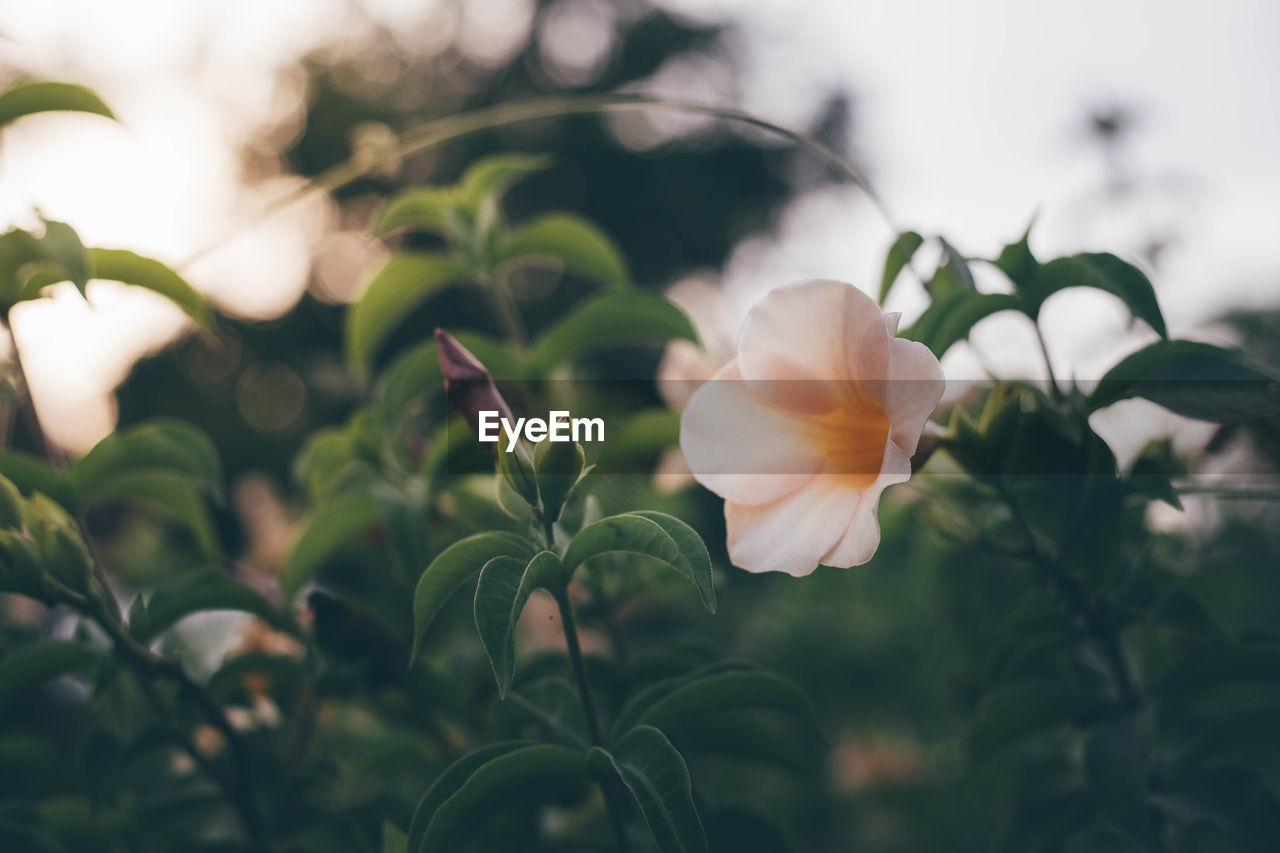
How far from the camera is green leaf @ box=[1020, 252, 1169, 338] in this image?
0.51m

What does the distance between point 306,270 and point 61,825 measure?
1251cm

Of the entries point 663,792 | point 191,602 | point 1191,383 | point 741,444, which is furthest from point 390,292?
point 1191,383

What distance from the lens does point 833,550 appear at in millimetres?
452

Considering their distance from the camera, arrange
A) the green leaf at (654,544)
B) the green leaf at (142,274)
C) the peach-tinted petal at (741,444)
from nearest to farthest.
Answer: the green leaf at (654,544)
the peach-tinted petal at (741,444)
the green leaf at (142,274)

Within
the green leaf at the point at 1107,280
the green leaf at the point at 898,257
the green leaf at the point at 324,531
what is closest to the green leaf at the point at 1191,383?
the green leaf at the point at 1107,280

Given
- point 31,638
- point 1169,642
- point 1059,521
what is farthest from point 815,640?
point 31,638

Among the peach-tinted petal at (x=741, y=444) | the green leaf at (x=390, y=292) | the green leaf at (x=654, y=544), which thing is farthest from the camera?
the green leaf at (x=390, y=292)

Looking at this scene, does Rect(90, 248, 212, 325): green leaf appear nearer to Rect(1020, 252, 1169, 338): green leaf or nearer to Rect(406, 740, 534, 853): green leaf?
Rect(406, 740, 534, 853): green leaf

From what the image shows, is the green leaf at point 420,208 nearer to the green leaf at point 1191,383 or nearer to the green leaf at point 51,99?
the green leaf at point 51,99

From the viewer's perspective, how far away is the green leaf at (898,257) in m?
0.58

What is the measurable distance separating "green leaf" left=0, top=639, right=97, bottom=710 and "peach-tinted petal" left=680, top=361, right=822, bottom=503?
1.53 feet

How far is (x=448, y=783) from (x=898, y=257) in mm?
468

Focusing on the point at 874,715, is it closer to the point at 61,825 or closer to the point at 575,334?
the point at 575,334

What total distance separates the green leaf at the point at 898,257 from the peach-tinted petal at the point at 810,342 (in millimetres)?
125
